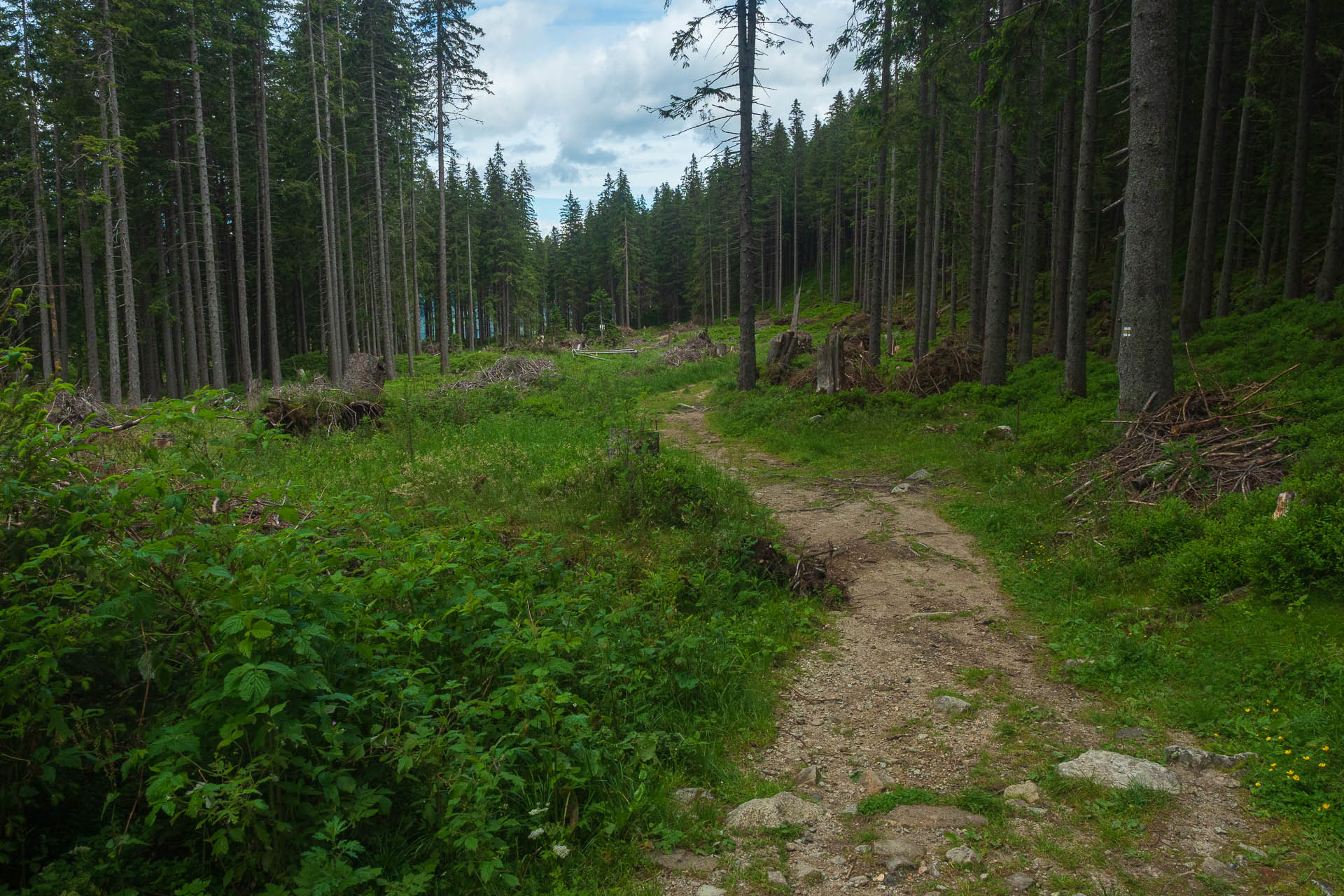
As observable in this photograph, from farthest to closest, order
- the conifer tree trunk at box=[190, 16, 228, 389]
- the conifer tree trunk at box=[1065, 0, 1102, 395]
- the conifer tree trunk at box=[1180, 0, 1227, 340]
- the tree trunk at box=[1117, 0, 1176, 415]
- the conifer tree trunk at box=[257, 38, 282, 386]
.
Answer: the conifer tree trunk at box=[257, 38, 282, 386], the conifer tree trunk at box=[190, 16, 228, 389], the conifer tree trunk at box=[1180, 0, 1227, 340], the conifer tree trunk at box=[1065, 0, 1102, 395], the tree trunk at box=[1117, 0, 1176, 415]

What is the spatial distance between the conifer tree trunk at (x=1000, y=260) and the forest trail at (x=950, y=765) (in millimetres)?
9567

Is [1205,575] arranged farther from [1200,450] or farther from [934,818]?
[934,818]

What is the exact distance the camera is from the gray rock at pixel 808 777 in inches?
159

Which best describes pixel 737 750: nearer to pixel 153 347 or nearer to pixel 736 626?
pixel 736 626

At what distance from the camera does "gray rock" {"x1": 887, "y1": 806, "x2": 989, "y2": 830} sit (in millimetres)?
3531

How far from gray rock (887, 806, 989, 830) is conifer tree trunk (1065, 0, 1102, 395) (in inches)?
457

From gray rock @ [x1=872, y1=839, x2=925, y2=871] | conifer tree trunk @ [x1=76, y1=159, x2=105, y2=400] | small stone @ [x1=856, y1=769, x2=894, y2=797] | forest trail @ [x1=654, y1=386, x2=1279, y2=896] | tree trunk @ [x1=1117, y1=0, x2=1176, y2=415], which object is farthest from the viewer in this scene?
conifer tree trunk @ [x1=76, y1=159, x2=105, y2=400]

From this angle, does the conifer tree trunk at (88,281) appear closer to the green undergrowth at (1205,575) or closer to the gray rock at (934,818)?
the green undergrowth at (1205,575)

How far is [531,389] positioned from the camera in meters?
22.0

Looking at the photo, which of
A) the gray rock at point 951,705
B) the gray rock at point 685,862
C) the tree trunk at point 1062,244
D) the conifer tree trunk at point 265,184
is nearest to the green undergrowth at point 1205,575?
the gray rock at point 951,705

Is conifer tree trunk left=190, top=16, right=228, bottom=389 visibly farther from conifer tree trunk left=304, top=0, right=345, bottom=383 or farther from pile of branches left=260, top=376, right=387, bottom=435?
pile of branches left=260, top=376, right=387, bottom=435

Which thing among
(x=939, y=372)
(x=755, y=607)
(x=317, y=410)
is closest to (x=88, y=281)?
(x=317, y=410)

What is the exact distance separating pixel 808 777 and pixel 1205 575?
3975 mm

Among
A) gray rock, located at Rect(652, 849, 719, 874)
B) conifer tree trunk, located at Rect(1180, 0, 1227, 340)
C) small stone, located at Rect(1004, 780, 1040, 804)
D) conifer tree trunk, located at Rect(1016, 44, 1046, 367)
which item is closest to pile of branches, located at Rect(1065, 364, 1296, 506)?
small stone, located at Rect(1004, 780, 1040, 804)
